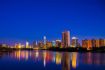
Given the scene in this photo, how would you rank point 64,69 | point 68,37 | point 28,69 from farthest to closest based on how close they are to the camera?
point 68,37, point 28,69, point 64,69

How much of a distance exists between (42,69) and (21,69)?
2592 mm

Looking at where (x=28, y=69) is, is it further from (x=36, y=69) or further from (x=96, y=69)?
(x=96, y=69)

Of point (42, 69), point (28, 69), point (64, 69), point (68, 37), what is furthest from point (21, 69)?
point (68, 37)

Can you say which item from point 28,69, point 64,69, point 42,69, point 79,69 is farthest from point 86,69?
point 28,69

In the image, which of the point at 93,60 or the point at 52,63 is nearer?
the point at 52,63

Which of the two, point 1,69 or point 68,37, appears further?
point 68,37

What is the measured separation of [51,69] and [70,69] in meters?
2.48

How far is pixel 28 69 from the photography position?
88.1ft

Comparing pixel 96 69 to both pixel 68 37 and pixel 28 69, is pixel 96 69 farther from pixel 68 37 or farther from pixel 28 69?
pixel 68 37

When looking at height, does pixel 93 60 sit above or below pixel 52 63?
below

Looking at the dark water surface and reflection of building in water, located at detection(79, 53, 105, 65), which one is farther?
reflection of building in water, located at detection(79, 53, 105, 65)

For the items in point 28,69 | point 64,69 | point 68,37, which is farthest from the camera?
point 68,37

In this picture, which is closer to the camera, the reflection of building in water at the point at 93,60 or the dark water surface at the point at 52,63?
the dark water surface at the point at 52,63

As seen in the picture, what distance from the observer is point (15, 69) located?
27.0m
